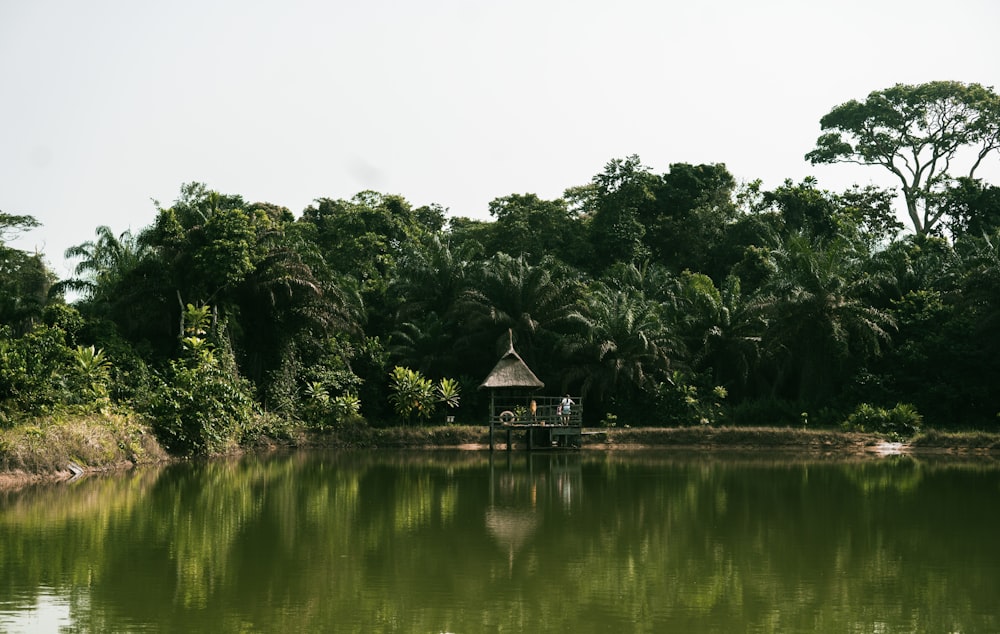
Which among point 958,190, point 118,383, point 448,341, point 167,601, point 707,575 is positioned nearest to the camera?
point 167,601

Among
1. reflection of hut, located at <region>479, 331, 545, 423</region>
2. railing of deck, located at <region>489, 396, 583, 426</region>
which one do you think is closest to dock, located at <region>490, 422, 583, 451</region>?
railing of deck, located at <region>489, 396, 583, 426</region>

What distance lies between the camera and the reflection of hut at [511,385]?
96.8ft

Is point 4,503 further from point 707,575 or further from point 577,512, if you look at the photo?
point 707,575

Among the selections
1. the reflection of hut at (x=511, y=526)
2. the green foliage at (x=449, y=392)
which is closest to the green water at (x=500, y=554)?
the reflection of hut at (x=511, y=526)

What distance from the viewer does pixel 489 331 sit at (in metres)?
32.6

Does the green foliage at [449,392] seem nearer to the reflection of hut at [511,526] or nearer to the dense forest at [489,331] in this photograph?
the dense forest at [489,331]

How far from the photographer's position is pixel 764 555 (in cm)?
1219

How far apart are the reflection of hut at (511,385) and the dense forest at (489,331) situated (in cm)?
159

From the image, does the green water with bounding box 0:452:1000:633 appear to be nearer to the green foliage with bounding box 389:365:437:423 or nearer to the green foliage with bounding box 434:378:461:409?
the green foliage with bounding box 389:365:437:423

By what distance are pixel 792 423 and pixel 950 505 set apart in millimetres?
14400

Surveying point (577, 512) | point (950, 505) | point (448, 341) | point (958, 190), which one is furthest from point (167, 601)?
point (958, 190)

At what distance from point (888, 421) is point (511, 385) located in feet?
33.0

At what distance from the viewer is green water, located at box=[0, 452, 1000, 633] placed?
905 cm

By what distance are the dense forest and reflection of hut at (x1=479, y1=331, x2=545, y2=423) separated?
159 centimetres
